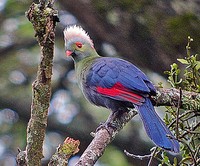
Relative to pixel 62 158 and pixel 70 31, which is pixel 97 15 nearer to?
pixel 70 31

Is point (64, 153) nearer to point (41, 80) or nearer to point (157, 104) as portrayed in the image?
point (41, 80)

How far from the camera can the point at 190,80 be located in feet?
8.02

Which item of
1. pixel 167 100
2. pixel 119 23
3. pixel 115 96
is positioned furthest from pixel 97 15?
pixel 167 100

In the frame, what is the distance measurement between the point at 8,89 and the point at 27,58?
34 centimetres

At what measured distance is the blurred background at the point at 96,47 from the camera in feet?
11.5

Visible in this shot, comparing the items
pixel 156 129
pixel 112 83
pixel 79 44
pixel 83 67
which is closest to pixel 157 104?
pixel 156 129

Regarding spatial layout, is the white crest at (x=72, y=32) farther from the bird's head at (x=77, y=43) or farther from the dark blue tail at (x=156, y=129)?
the dark blue tail at (x=156, y=129)

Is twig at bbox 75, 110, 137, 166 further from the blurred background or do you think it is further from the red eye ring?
the blurred background

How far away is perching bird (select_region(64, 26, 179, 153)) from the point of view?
264 cm

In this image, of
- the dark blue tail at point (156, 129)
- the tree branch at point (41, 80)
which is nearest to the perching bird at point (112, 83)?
the dark blue tail at point (156, 129)

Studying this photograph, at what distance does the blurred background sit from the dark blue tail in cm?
79

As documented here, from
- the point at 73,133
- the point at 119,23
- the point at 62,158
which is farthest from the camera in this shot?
the point at 73,133

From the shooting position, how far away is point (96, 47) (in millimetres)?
4145

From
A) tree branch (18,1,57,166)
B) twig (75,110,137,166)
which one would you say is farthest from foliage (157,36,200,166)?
tree branch (18,1,57,166)
